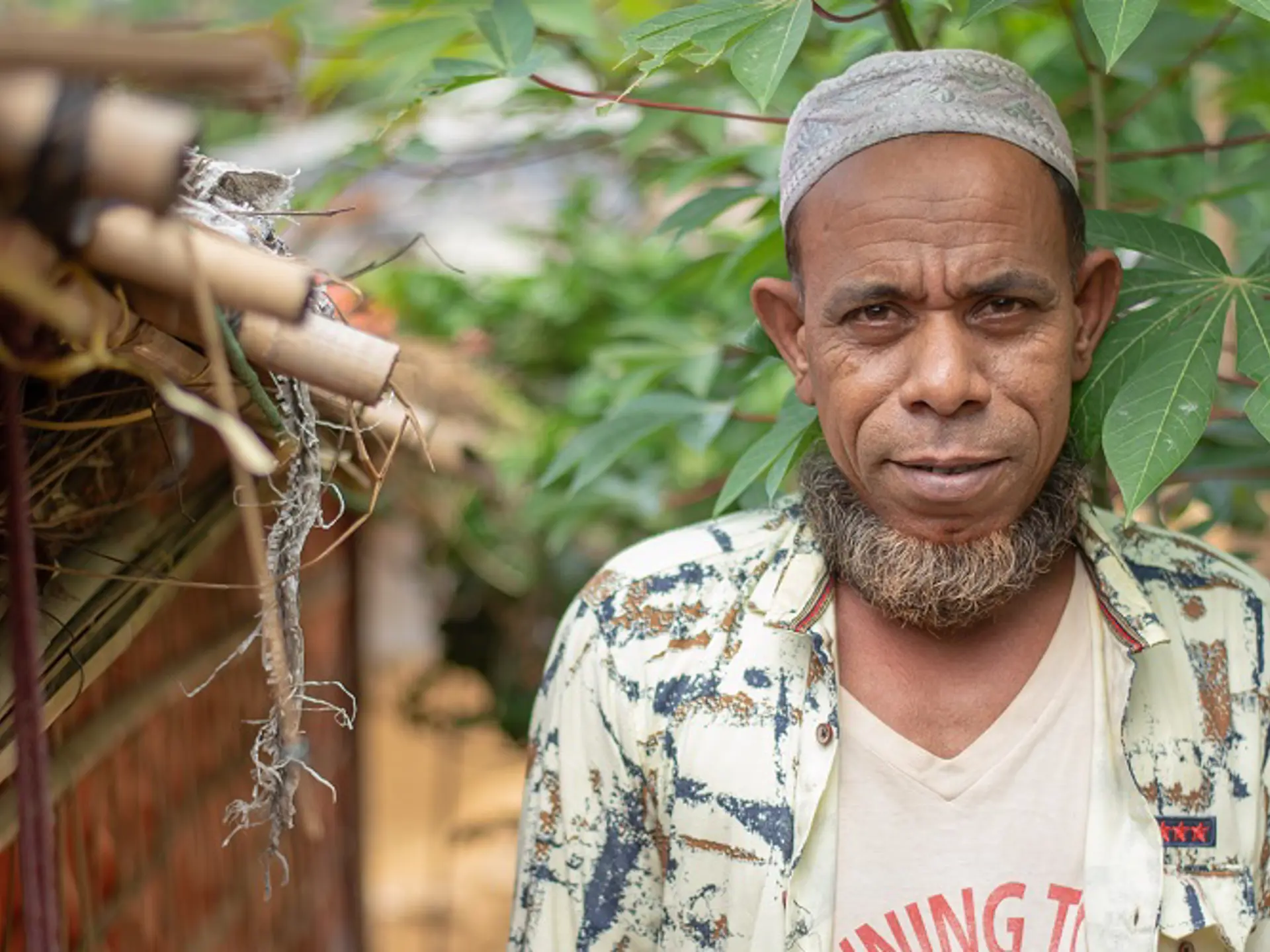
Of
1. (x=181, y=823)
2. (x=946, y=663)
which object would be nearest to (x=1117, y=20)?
(x=946, y=663)

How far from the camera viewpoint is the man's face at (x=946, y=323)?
1.54 meters

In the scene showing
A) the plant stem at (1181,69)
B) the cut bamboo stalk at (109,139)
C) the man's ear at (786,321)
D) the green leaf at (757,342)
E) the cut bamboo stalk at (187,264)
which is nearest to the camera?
the cut bamboo stalk at (109,139)

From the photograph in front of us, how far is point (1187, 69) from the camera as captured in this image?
2.27 m

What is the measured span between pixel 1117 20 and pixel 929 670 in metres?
0.77

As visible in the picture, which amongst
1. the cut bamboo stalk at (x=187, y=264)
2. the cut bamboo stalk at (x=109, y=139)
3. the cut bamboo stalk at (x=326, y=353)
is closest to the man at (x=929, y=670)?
the cut bamboo stalk at (x=326, y=353)

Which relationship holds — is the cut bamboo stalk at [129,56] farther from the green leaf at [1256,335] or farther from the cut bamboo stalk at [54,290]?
the green leaf at [1256,335]

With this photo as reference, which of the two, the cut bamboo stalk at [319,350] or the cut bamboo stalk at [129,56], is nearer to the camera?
the cut bamboo stalk at [129,56]

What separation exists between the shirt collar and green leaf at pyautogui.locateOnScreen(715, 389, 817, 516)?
0.09m

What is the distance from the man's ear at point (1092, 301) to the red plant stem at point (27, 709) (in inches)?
46.9

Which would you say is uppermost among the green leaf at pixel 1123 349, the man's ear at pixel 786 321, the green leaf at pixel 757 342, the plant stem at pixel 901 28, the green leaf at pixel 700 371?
the plant stem at pixel 901 28

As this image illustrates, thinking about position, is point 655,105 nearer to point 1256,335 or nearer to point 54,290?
point 1256,335

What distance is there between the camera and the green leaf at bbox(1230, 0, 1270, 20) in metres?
1.25

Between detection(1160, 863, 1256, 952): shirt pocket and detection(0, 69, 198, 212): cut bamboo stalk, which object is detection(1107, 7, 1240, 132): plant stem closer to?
detection(1160, 863, 1256, 952): shirt pocket

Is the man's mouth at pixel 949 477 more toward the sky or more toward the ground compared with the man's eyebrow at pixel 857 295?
more toward the ground
